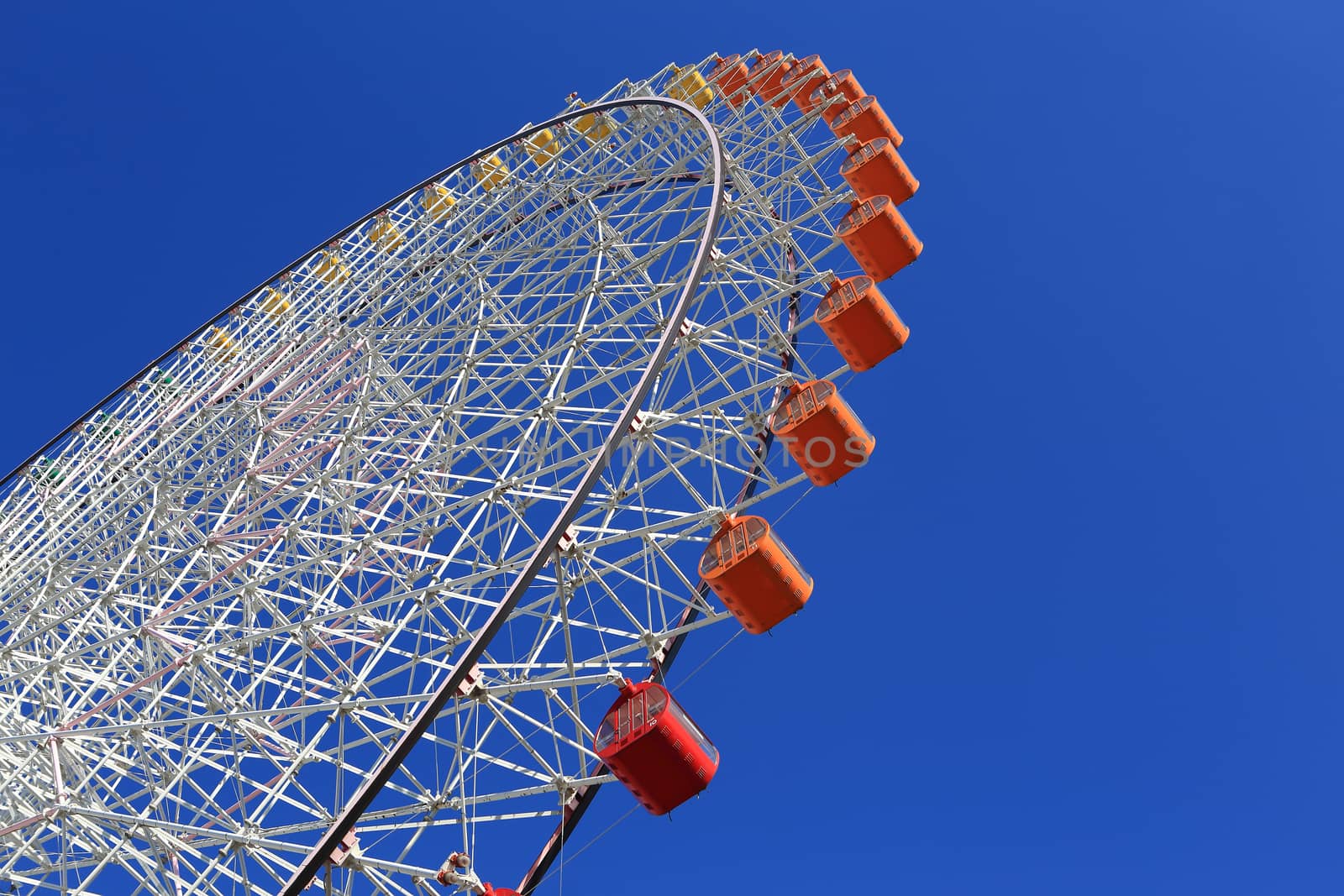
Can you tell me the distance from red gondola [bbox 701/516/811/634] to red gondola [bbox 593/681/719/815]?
1.67 m

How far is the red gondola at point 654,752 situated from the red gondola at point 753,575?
1.67m

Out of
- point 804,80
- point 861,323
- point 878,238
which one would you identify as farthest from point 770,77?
point 861,323

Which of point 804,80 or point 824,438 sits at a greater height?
point 804,80

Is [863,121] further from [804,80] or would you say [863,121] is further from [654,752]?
[654,752]

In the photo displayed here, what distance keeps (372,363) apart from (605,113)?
270 inches

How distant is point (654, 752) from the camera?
10.1 m

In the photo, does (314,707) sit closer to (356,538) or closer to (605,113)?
(356,538)

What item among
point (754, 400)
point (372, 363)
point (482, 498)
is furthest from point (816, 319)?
point (372, 363)

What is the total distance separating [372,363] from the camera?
16562mm

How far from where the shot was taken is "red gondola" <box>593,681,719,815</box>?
10148 millimetres

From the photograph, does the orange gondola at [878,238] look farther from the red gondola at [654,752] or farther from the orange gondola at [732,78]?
the red gondola at [654,752]

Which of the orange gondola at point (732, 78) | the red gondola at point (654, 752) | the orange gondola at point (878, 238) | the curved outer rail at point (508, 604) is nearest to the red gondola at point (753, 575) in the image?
the red gondola at point (654, 752)

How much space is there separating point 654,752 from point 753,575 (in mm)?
2485

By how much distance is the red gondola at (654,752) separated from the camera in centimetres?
1015
